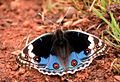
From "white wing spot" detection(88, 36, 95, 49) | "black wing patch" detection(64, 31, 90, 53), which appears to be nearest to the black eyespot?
"black wing patch" detection(64, 31, 90, 53)

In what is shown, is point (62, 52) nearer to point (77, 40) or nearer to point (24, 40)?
point (77, 40)

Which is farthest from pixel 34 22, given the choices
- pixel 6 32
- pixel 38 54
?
pixel 38 54

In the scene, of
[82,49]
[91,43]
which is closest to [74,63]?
[82,49]

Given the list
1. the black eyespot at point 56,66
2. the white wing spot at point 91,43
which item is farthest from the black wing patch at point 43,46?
the white wing spot at point 91,43

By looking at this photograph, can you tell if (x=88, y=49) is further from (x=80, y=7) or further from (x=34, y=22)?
(x=34, y=22)

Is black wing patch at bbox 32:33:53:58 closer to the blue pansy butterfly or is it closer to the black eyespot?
the blue pansy butterfly
